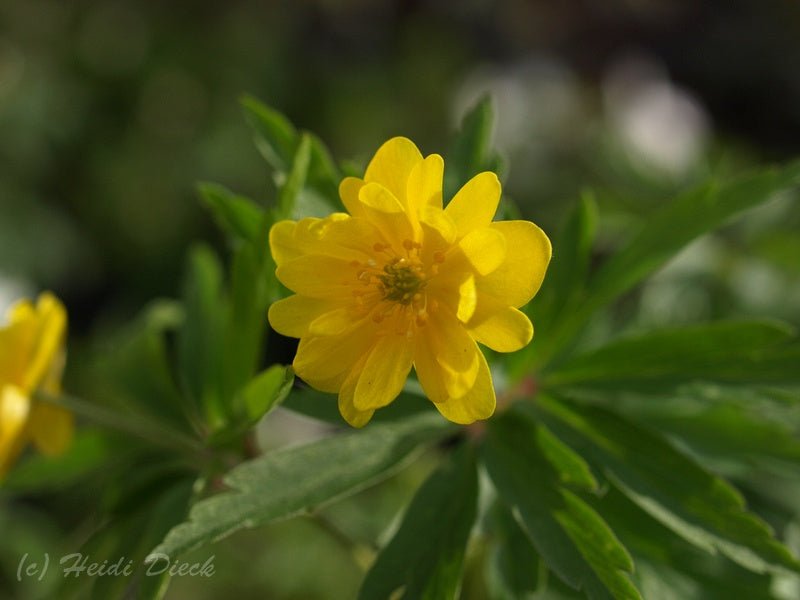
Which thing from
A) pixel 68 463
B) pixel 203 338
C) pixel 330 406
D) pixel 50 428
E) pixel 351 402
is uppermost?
pixel 351 402

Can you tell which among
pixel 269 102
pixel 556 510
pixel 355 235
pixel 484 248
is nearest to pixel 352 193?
pixel 355 235

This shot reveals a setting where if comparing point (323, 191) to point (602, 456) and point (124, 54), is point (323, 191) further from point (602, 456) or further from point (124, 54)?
point (124, 54)

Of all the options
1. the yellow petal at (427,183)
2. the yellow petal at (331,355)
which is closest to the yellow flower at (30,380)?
the yellow petal at (331,355)

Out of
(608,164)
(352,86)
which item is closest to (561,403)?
(608,164)

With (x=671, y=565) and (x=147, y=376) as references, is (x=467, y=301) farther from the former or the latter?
(x=147, y=376)

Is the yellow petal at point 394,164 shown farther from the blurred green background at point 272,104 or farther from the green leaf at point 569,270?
the blurred green background at point 272,104

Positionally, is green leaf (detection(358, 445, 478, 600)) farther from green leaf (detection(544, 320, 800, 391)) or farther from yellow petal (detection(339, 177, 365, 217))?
yellow petal (detection(339, 177, 365, 217))

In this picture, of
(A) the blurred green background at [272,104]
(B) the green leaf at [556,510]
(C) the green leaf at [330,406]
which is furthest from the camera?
(A) the blurred green background at [272,104]
